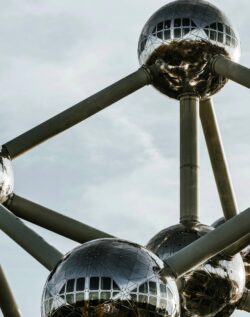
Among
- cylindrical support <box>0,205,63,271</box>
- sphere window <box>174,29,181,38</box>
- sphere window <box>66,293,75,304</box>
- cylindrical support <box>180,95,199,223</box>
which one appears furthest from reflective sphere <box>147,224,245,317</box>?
sphere window <box>174,29,181,38</box>

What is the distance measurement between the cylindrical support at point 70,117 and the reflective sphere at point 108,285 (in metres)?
2.88

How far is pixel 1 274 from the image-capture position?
14234 millimetres

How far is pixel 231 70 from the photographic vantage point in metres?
14.9

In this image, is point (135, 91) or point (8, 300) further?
point (135, 91)

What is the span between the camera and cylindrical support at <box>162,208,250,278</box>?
12394mm

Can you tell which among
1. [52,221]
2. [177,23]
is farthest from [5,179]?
[177,23]

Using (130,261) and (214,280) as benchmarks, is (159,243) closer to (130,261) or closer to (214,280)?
(214,280)

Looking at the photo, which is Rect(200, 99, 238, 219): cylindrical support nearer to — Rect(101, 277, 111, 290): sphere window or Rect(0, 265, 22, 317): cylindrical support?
Rect(0, 265, 22, 317): cylindrical support

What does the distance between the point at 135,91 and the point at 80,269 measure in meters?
4.24

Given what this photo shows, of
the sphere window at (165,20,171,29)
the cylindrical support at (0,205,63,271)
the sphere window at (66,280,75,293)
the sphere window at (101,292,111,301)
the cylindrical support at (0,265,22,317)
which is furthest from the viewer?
the sphere window at (165,20,171,29)

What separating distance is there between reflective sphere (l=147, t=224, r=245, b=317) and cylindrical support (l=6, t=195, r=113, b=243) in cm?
100

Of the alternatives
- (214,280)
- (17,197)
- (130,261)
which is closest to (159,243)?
(214,280)

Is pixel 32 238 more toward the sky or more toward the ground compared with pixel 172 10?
more toward the ground

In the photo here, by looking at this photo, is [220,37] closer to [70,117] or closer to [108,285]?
[70,117]
